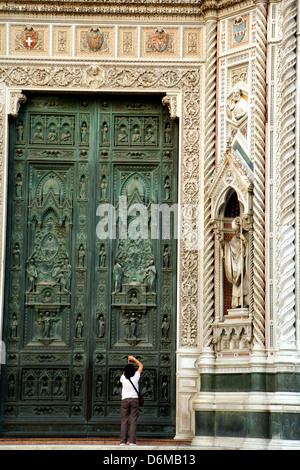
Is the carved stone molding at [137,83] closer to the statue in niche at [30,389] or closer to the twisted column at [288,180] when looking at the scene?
the twisted column at [288,180]

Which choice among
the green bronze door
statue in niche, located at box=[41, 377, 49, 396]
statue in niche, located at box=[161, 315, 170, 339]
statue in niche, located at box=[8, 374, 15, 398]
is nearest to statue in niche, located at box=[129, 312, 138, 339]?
the green bronze door

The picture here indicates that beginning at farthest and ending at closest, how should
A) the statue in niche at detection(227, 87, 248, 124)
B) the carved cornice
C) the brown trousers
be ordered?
the carved cornice, the statue in niche at detection(227, 87, 248, 124), the brown trousers

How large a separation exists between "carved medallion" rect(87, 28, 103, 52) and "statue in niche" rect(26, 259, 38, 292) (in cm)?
391

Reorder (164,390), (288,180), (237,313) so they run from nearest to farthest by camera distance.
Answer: (288,180), (237,313), (164,390)

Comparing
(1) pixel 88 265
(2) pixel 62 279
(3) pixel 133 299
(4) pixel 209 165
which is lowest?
(3) pixel 133 299

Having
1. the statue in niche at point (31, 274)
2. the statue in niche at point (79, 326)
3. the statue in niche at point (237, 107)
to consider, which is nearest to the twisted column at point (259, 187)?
the statue in niche at point (237, 107)

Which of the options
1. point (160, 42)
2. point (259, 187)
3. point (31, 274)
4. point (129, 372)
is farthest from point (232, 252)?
point (160, 42)

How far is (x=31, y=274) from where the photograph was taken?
18.7 m

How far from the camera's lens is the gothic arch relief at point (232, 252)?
1764cm

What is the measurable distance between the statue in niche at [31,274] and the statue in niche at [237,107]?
426cm

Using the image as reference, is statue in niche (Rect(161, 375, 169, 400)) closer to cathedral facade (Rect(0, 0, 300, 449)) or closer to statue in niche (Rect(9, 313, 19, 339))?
cathedral facade (Rect(0, 0, 300, 449))

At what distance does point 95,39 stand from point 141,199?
2.93m

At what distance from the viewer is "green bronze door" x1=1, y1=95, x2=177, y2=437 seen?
60.4 ft

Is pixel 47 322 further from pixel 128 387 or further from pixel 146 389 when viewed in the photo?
pixel 128 387
